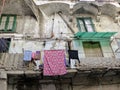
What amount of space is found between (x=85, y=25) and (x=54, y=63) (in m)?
5.32

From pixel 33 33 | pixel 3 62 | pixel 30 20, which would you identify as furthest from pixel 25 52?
pixel 30 20

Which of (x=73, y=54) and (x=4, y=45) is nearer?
(x=73, y=54)

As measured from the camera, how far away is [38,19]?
1619cm

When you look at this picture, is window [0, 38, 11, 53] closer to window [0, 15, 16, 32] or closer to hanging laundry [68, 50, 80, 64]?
window [0, 15, 16, 32]

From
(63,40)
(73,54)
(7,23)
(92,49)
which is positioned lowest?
(73,54)

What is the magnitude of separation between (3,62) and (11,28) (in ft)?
11.2

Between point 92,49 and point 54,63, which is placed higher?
point 92,49

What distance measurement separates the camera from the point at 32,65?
1221 centimetres

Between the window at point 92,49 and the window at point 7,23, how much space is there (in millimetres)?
5253

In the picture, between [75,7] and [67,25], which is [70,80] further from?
[75,7]

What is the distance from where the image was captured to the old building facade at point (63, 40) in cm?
1204

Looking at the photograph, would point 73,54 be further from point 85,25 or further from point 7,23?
point 7,23

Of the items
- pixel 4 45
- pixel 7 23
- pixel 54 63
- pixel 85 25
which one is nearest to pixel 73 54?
pixel 54 63

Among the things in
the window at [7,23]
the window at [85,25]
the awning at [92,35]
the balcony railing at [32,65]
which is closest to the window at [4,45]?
the balcony railing at [32,65]
